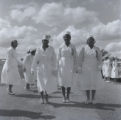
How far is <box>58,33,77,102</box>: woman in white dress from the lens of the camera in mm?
11320

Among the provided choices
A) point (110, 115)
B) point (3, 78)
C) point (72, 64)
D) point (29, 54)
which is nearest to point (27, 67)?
point (29, 54)

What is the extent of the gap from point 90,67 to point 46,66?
1.37m

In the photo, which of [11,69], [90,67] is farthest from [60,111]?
[11,69]

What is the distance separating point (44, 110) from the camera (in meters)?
9.59

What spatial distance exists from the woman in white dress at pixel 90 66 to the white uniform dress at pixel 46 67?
879 millimetres

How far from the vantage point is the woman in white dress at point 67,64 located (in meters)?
11.3

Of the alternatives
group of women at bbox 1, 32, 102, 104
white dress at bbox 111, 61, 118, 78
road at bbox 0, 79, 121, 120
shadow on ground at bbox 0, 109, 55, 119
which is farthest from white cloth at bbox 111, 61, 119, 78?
shadow on ground at bbox 0, 109, 55, 119

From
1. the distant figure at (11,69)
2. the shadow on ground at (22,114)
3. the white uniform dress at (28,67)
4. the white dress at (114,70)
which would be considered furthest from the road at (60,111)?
the white dress at (114,70)

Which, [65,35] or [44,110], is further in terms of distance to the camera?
[65,35]

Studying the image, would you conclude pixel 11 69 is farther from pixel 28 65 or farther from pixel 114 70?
pixel 114 70

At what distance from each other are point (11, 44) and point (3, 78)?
5.81 ft

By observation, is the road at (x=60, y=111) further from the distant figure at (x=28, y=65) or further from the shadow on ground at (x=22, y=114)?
the distant figure at (x=28, y=65)

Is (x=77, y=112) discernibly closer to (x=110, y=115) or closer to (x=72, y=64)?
(x=110, y=115)

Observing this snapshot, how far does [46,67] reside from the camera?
1112 cm
